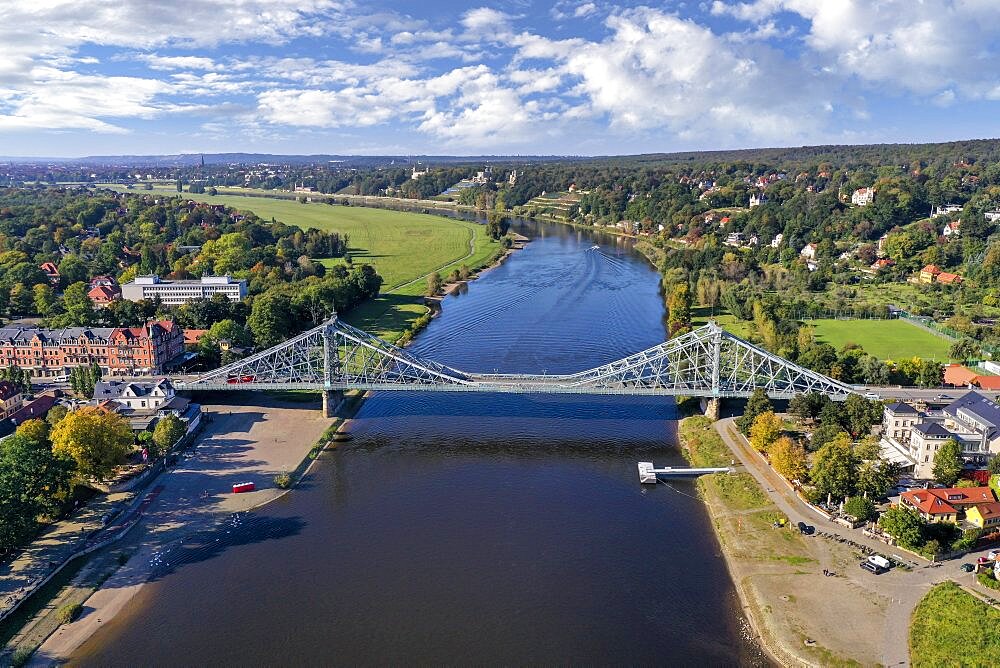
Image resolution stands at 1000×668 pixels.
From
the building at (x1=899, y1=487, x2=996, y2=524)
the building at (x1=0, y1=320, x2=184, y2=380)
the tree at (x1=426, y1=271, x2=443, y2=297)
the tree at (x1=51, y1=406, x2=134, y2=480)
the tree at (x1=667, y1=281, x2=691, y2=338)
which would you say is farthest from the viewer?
the tree at (x1=426, y1=271, x2=443, y2=297)

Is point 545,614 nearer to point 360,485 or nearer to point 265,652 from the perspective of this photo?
point 265,652

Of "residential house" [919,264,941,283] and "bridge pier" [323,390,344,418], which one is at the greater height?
"residential house" [919,264,941,283]

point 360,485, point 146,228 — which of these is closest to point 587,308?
point 360,485

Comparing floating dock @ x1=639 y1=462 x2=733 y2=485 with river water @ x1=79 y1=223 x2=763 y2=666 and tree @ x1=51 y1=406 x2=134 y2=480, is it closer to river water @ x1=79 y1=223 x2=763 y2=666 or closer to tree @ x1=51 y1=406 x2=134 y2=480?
river water @ x1=79 y1=223 x2=763 y2=666

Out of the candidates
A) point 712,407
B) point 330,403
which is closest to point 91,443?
point 330,403

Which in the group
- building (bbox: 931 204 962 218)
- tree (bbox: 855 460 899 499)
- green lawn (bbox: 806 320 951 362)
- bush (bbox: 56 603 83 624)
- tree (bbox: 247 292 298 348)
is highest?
building (bbox: 931 204 962 218)

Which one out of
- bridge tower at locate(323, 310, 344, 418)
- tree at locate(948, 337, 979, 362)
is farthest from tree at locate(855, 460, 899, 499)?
bridge tower at locate(323, 310, 344, 418)

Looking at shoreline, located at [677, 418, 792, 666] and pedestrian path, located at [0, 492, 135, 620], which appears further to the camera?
pedestrian path, located at [0, 492, 135, 620]
